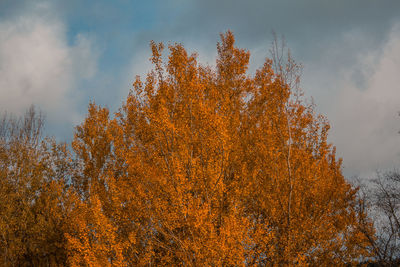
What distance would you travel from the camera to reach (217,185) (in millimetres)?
9148

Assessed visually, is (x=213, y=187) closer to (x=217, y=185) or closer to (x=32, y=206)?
(x=217, y=185)

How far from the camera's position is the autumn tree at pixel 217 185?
8898 mm

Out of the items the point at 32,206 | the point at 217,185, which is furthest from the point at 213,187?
the point at 32,206

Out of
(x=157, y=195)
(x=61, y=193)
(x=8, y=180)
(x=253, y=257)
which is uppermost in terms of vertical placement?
(x=8, y=180)

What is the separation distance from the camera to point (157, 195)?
9.87m

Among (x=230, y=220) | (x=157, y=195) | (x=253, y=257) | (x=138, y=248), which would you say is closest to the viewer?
(x=230, y=220)

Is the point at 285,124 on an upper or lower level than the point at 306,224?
upper

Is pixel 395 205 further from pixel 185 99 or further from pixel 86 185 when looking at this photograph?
pixel 86 185

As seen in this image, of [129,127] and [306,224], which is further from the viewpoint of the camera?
[129,127]

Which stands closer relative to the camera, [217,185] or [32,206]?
[217,185]

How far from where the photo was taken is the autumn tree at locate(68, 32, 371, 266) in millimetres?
8898

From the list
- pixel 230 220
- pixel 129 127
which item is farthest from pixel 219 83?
pixel 230 220

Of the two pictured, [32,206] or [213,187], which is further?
[32,206]

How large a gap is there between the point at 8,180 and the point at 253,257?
504 inches
